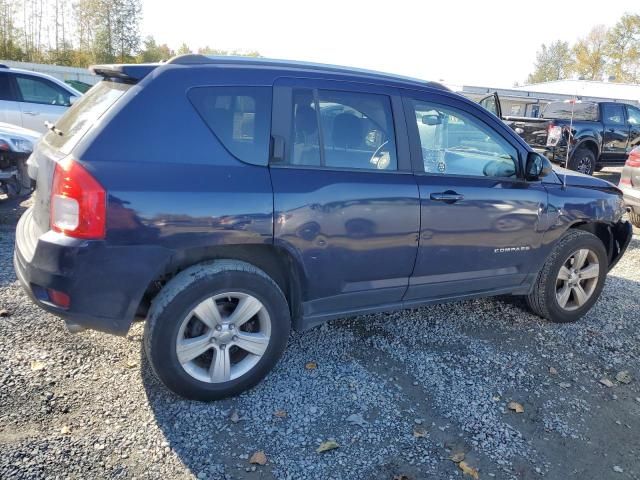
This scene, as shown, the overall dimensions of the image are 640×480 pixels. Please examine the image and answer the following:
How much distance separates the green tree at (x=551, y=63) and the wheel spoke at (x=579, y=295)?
71.2 metres

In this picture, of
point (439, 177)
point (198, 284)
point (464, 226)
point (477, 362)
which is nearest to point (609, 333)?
point (477, 362)

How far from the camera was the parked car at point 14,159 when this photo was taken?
605 centimetres

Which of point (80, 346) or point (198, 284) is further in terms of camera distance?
point (80, 346)

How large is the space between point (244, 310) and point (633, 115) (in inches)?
528

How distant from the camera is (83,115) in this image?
2.79 metres

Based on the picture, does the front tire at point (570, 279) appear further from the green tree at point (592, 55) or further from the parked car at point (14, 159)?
the green tree at point (592, 55)

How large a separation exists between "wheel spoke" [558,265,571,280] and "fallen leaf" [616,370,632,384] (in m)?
0.87

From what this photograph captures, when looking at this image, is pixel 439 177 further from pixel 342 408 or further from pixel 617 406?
pixel 617 406

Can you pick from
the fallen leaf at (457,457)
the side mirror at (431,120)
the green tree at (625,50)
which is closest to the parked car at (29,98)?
the side mirror at (431,120)

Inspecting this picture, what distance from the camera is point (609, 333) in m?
4.11

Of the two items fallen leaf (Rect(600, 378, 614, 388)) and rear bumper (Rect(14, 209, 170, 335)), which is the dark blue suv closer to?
rear bumper (Rect(14, 209, 170, 335))

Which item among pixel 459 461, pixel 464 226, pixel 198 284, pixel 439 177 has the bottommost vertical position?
pixel 459 461

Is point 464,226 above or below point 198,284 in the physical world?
above

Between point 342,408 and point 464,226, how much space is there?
147cm
